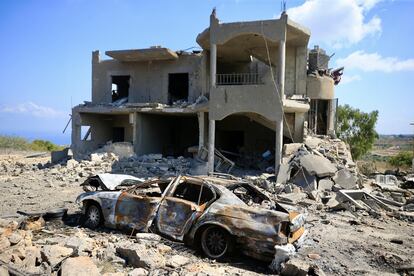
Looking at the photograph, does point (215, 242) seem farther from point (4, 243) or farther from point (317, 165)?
point (317, 165)

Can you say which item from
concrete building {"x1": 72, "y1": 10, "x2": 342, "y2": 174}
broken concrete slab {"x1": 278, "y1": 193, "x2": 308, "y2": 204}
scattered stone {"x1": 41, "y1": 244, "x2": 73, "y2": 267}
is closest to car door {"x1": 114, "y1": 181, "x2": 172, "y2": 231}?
scattered stone {"x1": 41, "y1": 244, "x2": 73, "y2": 267}

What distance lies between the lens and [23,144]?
40500 millimetres

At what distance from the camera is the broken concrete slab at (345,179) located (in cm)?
1332

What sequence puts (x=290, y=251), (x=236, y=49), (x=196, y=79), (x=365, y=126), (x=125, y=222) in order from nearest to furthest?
(x=290, y=251)
(x=125, y=222)
(x=236, y=49)
(x=196, y=79)
(x=365, y=126)

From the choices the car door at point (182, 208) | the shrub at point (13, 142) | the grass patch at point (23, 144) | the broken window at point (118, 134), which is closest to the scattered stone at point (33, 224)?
the car door at point (182, 208)

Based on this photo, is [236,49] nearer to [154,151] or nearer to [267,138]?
[267,138]

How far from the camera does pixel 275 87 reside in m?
14.9

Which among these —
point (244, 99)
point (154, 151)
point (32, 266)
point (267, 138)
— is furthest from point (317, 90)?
point (32, 266)

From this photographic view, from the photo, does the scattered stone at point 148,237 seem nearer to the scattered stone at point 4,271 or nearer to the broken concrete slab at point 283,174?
the scattered stone at point 4,271

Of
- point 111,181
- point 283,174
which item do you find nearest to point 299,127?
point 283,174

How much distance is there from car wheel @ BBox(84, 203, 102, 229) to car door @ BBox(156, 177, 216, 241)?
1.63m

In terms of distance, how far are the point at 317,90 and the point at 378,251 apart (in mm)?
13256

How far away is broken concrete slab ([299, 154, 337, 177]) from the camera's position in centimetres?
1326

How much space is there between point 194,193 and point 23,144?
39.3 meters
